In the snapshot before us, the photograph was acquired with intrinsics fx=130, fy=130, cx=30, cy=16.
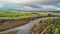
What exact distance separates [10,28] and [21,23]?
0.58ft

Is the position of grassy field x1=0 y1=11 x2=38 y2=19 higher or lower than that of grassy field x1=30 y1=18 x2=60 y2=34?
higher

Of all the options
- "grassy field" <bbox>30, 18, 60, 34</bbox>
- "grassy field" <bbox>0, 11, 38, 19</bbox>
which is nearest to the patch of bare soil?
"grassy field" <bbox>0, 11, 38, 19</bbox>

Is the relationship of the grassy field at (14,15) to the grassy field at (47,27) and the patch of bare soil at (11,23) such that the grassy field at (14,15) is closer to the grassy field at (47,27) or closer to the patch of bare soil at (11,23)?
the patch of bare soil at (11,23)

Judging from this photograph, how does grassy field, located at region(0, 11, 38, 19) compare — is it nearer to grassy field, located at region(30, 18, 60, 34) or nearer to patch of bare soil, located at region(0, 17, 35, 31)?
patch of bare soil, located at region(0, 17, 35, 31)

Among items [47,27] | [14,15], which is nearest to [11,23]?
[14,15]

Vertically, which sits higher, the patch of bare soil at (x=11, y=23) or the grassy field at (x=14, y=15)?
the grassy field at (x=14, y=15)

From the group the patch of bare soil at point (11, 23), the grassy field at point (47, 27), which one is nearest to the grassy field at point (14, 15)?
the patch of bare soil at point (11, 23)

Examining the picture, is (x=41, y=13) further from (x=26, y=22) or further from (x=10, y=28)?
(x=10, y=28)

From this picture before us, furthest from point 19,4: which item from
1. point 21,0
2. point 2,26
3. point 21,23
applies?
point 2,26

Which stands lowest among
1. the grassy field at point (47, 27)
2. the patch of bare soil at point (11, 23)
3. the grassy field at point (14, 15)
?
the grassy field at point (47, 27)

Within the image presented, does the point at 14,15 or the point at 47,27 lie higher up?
the point at 14,15

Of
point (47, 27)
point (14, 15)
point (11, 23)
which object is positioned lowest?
point (47, 27)

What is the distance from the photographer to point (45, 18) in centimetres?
202

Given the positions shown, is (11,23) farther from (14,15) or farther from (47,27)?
(47,27)
